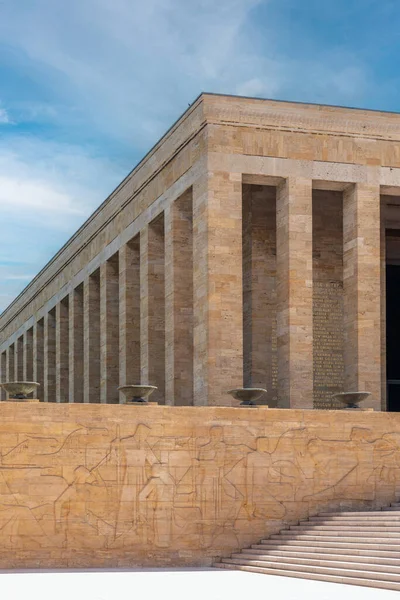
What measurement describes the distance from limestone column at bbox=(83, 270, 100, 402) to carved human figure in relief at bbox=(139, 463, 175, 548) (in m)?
18.0

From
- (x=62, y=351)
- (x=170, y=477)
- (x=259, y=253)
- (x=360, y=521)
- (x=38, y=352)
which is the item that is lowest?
(x=360, y=521)

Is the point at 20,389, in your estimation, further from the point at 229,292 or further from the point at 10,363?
the point at 10,363

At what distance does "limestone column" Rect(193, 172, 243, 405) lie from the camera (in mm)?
28922

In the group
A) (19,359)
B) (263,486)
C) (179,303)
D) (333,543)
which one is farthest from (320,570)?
(19,359)

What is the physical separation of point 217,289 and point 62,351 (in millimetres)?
19239

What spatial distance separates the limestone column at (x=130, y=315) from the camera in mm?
36656

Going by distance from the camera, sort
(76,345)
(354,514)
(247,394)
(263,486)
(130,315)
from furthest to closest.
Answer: (76,345) < (130,315) < (247,394) < (263,486) < (354,514)

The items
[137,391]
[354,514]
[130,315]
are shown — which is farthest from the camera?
[130,315]

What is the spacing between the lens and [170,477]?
935 inches

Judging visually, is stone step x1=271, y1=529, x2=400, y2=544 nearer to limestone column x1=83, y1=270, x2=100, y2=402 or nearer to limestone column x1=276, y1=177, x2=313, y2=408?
limestone column x1=276, y1=177, x2=313, y2=408

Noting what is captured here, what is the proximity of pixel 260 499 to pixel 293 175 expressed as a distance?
1003 cm

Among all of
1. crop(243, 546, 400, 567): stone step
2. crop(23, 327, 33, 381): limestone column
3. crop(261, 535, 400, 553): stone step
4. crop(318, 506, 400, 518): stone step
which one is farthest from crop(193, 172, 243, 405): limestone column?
crop(23, 327, 33, 381): limestone column

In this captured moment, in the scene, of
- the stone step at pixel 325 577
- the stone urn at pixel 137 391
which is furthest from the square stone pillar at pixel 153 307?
the stone step at pixel 325 577

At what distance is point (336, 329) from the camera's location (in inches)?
1313
